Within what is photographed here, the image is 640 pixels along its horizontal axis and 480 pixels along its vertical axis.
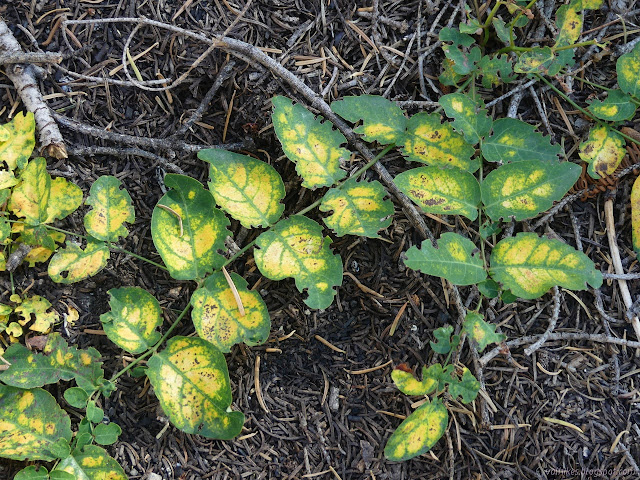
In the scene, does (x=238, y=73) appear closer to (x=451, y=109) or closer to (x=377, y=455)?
(x=451, y=109)

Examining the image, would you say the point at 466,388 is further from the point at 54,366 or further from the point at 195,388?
the point at 54,366

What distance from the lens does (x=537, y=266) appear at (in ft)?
6.20

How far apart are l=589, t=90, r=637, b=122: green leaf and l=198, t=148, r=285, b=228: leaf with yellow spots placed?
3.92 feet

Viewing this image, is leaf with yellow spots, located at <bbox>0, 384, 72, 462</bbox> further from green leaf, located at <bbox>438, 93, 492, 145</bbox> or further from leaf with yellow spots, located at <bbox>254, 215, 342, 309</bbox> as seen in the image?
green leaf, located at <bbox>438, 93, 492, 145</bbox>

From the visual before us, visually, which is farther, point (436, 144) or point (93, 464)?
point (436, 144)

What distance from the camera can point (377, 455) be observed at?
2037mm

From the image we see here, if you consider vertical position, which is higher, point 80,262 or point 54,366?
point 80,262

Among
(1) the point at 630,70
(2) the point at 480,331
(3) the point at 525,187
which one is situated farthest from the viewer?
(1) the point at 630,70

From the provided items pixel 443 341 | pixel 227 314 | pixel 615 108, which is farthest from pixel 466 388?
pixel 615 108

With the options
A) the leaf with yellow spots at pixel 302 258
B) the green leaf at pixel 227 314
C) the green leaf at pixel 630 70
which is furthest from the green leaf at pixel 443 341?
the green leaf at pixel 630 70

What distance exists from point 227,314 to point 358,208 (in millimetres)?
591

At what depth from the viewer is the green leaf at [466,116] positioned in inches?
78.6

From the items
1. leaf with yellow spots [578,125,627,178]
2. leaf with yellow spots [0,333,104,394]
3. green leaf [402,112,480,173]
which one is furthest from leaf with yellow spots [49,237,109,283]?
leaf with yellow spots [578,125,627,178]

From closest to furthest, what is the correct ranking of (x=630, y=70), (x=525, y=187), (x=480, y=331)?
(x=480, y=331) < (x=525, y=187) < (x=630, y=70)
